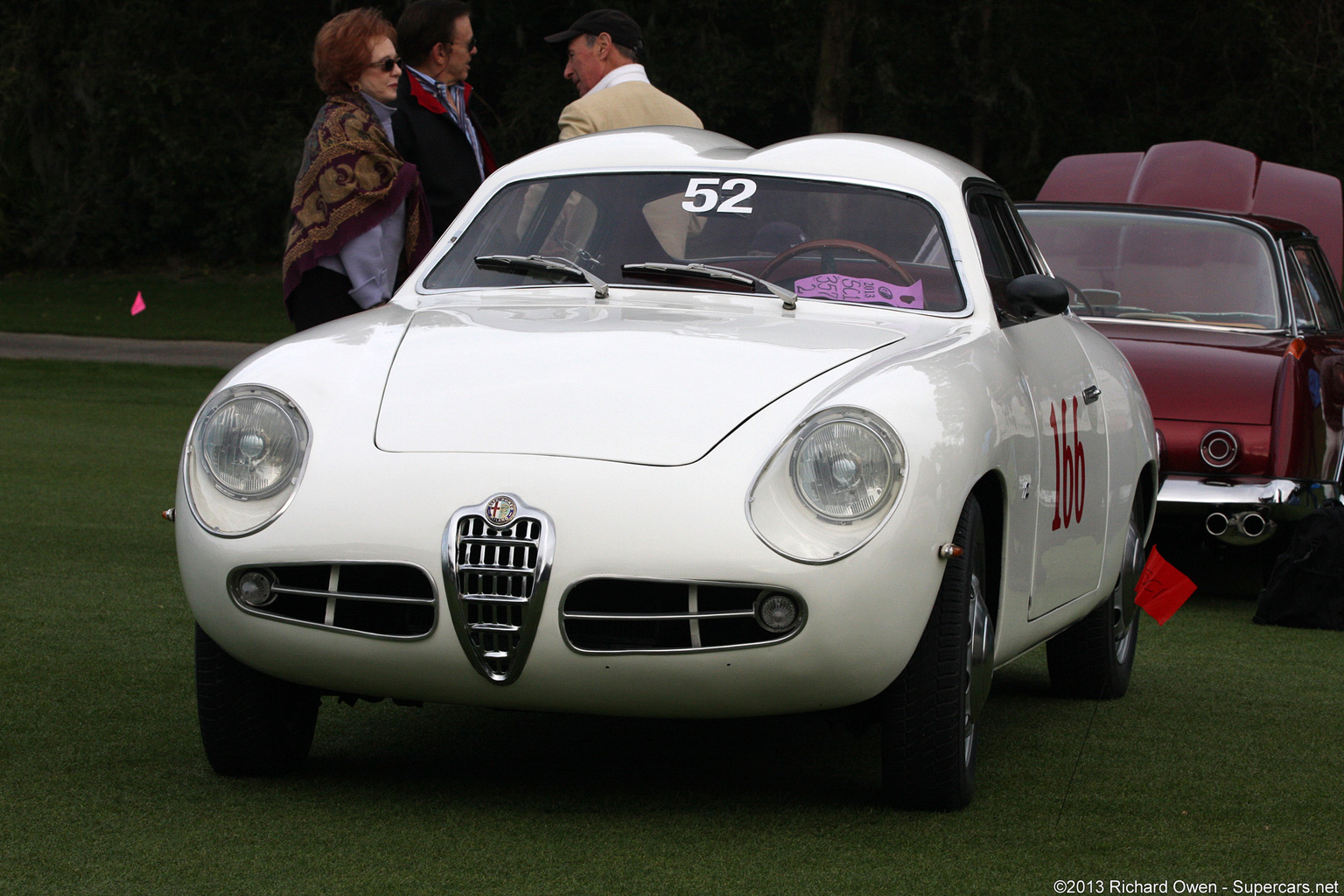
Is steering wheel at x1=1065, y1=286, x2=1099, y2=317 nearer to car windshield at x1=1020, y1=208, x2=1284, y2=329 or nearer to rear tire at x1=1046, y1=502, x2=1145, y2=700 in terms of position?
car windshield at x1=1020, y1=208, x2=1284, y2=329

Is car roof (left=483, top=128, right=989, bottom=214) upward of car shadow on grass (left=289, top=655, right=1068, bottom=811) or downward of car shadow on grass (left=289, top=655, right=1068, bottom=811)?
upward

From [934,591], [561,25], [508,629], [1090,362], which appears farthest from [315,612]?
[561,25]

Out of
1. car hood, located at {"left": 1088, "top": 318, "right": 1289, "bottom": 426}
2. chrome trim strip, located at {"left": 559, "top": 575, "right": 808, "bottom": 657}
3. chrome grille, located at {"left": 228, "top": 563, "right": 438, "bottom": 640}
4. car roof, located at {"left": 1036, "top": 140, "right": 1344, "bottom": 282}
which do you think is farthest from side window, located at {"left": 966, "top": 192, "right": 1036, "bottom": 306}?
car roof, located at {"left": 1036, "top": 140, "right": 1344, "bottom": 282}

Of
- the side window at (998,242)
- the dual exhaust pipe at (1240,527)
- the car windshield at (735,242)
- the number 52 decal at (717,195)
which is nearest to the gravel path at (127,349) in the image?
the dual exhaust pipe at (1240,527)

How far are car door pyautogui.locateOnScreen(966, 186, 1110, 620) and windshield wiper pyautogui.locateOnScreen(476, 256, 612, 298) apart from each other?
1063mm

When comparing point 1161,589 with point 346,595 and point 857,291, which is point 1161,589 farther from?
point 346,595

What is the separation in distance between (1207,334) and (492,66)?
1244 inches

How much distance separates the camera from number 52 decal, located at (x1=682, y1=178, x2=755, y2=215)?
484 cm

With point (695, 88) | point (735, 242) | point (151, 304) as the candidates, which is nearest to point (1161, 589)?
point (735, 242)

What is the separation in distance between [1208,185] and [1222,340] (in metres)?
2.93

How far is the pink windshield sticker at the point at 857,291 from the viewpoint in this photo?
4.63m

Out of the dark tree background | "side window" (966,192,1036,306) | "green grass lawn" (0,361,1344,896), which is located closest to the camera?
"green grass lawn" (0,361,1344,896)

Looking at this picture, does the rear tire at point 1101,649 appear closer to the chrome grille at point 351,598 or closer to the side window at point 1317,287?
the chrome grille at point 351,598

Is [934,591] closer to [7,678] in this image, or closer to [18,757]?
[18,757]
